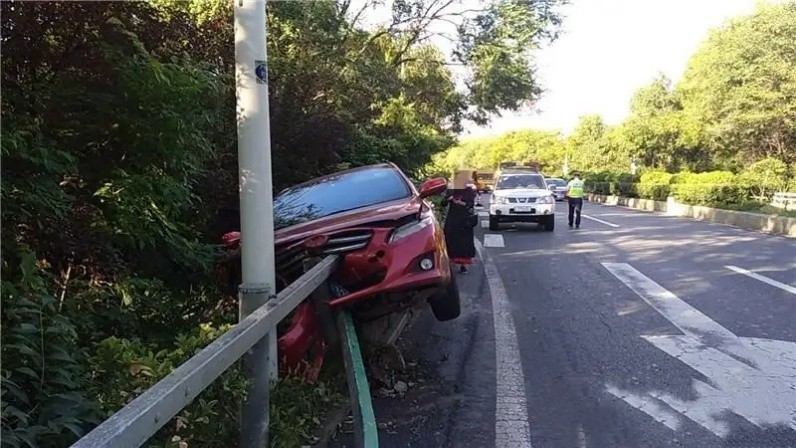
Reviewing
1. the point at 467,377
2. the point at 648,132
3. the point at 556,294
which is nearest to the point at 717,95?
the point at 648,132

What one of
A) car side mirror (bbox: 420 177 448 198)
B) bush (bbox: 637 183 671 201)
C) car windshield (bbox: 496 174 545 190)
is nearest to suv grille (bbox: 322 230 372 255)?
car side mirror (bbox: 420 177 448 198)

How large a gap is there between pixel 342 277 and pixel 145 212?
143 centimetres

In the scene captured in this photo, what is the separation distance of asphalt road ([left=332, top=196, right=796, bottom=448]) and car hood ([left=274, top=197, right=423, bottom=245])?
1.31 metres

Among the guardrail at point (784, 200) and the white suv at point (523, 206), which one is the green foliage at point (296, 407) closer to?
the white suv at point (523, 206)

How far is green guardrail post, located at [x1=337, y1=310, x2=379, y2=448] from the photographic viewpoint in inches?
125

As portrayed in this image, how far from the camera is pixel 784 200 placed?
84.2 ft

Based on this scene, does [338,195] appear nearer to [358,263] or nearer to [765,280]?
[358,263]

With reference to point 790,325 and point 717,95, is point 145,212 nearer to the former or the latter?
point 790,325

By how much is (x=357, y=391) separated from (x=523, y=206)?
53.3 feet

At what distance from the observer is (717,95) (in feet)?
113

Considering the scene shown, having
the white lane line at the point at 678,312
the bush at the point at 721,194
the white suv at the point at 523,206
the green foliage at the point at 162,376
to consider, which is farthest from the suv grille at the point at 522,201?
the green foliage at the point at 162,376

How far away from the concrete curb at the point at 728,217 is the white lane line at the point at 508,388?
44.6 feet

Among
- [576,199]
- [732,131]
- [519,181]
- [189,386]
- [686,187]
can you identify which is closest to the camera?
[189,386]

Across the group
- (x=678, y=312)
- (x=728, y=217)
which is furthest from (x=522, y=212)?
(x=678, y=312)
